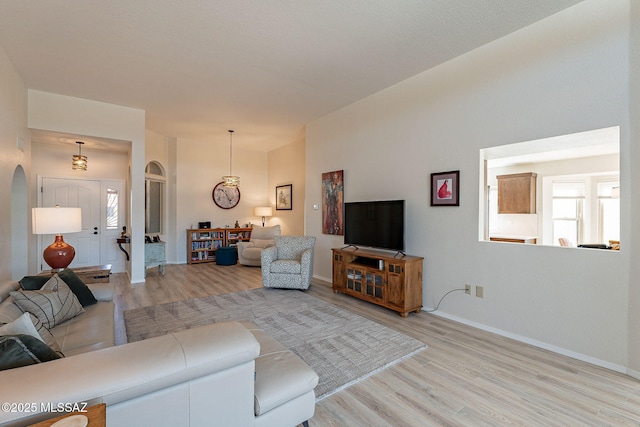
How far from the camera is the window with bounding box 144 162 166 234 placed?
688 cm

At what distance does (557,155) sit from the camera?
4594 mm

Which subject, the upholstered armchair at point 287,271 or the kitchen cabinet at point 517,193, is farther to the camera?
the kitchen cabinet at point 517,193

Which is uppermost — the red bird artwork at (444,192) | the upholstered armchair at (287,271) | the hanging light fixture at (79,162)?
the hanging light fixture at (79,162)

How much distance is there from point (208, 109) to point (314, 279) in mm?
3584

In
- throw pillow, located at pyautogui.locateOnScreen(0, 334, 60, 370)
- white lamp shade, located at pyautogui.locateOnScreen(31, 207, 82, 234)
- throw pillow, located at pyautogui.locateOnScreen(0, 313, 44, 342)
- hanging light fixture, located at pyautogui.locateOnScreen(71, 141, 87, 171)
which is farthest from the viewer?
hanging light fixture, located at pyautogui.locateOnScreen(71, 141, 87, 171)

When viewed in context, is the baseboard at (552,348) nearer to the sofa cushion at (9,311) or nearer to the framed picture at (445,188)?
the framed picture at (445,188)

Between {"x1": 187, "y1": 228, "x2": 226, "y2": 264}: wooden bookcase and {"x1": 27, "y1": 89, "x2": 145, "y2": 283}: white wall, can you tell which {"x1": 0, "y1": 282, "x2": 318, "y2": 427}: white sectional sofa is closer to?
{"x1": 27, "y1": 89, "x2": 145, "y2": 283}: white wall

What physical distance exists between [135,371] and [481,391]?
7.31ft

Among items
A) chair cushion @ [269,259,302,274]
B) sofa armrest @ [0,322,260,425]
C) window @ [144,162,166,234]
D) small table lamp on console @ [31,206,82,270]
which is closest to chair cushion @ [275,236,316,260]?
chair cushion @ [269,259,302,274]

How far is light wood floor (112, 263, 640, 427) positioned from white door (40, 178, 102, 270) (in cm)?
397

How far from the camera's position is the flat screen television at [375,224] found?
381cm

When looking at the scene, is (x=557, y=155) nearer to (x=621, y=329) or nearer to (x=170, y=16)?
(x=621, y=329)

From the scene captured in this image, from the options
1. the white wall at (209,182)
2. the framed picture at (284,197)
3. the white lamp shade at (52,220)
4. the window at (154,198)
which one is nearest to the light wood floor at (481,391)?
the white lamp shade at (52,220)

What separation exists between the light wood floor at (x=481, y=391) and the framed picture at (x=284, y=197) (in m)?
4.93
